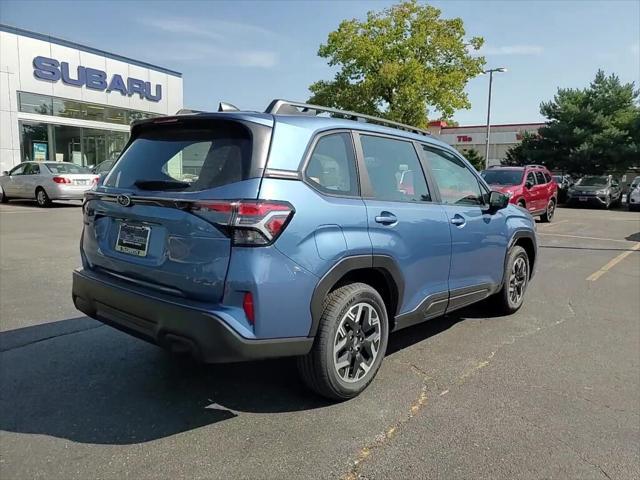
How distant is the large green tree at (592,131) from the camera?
3095 centimetres

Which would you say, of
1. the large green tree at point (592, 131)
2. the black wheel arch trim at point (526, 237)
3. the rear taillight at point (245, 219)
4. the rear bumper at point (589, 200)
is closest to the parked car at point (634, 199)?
the rear bumper at point (589, 200)

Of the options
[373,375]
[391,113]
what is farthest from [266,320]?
[391,113]

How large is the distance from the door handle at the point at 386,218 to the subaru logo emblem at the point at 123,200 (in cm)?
161

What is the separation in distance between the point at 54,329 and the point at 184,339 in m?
2.51

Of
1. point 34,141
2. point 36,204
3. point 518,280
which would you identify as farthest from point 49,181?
point 518,280

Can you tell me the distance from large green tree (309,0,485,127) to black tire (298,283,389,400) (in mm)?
31301

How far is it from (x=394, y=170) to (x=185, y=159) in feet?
5.15

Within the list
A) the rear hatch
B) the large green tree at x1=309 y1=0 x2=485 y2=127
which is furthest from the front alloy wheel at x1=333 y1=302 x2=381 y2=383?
the large green tree at x1=309 y1=0 x2=485 y2=127

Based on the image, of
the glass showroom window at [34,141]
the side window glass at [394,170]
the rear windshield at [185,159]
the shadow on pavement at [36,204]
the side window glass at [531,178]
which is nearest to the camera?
the rear windshield at [185,159]

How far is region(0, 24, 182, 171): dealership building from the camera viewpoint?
21453 millimetres

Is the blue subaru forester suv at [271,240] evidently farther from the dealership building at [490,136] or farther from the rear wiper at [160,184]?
the dealership building at [490,136]

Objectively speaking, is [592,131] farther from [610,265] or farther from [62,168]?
[62,168]

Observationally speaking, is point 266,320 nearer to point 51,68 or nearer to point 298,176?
point 298,176

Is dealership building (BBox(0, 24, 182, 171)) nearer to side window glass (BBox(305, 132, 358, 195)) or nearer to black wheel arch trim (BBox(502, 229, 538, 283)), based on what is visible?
black wheel arch trim (BBox(502, 229, 538, 283))
